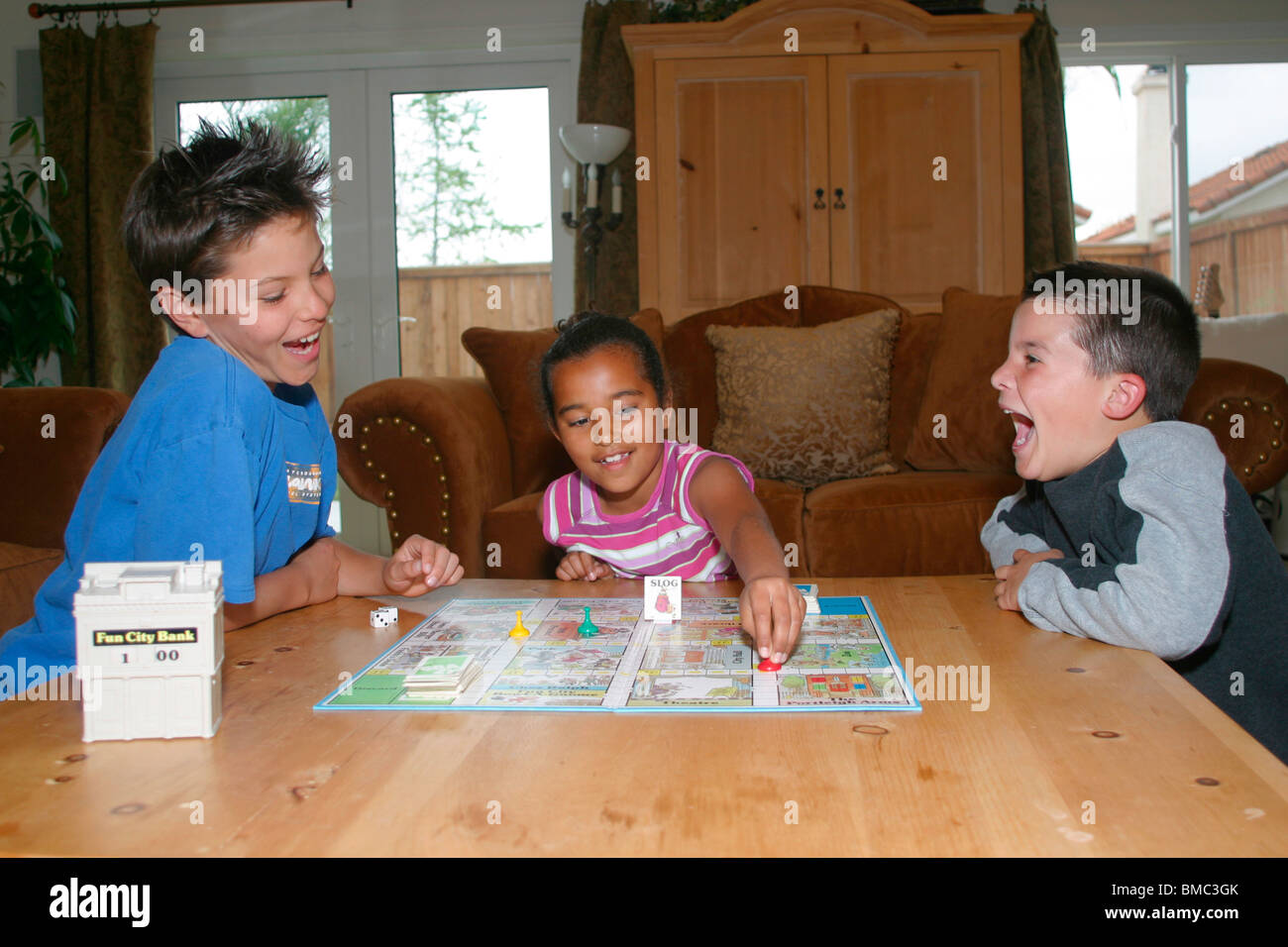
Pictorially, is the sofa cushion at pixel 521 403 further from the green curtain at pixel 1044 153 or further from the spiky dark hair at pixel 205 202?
the green curtain at pixel 1044 153

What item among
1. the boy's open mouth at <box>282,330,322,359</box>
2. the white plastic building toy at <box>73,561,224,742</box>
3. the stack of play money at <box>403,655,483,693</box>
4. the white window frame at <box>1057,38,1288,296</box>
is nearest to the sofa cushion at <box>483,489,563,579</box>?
the boy's open mouth at <box>282,330,322,359</box>

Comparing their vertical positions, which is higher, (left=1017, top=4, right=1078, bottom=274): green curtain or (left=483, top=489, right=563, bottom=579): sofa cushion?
(left=1017, top=4, right=1078, bottom=274): green curtain

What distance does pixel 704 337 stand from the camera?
2918mm

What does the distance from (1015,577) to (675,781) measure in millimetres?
610

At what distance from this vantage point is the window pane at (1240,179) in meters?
4.26

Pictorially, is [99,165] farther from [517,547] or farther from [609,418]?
[609,418]

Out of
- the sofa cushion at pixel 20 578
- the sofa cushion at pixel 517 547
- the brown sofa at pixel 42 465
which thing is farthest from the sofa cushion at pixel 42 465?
the sofa cushion at pixel 517 547

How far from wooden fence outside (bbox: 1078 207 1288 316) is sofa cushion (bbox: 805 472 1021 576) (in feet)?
8.25

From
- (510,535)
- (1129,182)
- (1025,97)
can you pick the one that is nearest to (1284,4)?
(1129,182)

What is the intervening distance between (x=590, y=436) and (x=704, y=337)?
4.75ft

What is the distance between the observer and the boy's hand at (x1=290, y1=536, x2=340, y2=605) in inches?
46.2

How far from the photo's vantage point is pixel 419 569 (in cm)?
120

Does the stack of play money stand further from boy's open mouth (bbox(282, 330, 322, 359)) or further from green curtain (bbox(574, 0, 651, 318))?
green curtain (bbox(574, 0, 651, 318))

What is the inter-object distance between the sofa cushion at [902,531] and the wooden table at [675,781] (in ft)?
4.68
